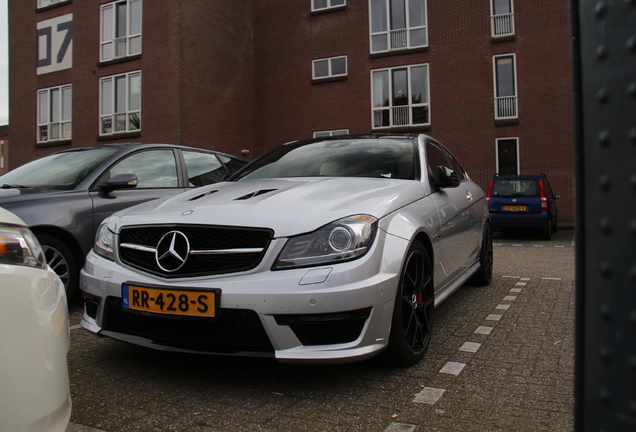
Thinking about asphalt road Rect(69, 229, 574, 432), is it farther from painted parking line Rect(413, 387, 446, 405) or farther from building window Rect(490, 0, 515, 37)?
building window Rect(490, 0, 515, 37)

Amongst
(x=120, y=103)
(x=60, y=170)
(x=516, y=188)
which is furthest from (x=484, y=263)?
(x=120, y=103)

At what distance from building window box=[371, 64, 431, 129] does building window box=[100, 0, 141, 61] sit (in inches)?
357

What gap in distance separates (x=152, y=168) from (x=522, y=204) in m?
9.79

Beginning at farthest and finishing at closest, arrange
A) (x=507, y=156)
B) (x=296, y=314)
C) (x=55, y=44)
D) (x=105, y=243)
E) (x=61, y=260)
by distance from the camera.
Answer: (x=55, y=44)
(x=507, y=156)
(x=61, y=260)
(x=105, y=243)
(x=296, y=314)

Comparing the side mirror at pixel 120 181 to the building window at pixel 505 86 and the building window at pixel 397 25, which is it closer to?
the building window at pixel 505 86

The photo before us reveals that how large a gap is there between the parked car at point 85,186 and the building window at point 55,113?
17.8 meters

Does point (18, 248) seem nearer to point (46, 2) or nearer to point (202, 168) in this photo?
point (202, 168)

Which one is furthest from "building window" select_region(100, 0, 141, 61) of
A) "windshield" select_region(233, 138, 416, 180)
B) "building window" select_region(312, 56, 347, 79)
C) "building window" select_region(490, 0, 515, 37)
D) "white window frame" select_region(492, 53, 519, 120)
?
"windshield" select_region(233, 138, 416, 180)

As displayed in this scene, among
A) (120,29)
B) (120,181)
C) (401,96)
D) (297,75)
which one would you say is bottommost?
(120,181)

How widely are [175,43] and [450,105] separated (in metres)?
9.98

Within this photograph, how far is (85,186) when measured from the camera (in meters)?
4.71

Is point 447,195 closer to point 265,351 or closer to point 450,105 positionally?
point 265,351

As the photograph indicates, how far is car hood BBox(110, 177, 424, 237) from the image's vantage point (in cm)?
265

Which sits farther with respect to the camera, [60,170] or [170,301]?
[60,170]
